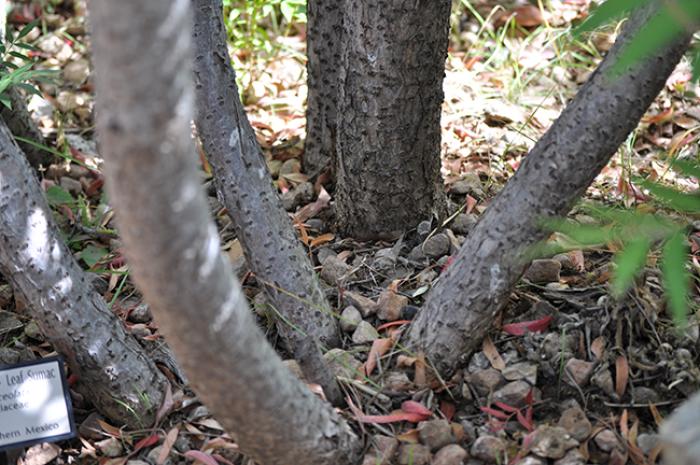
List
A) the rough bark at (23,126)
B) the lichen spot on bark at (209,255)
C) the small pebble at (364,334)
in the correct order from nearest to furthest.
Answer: the lichen spot on bark at (209,255) < the small pebble at (364,334) < the rough bark at (23,126)

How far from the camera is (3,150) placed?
62.1 inches

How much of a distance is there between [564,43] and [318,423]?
1928 millimetres

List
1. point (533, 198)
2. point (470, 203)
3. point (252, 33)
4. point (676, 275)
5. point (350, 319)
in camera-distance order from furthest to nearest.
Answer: point (252, 33)
point (470, 203)
point (350, 319)
point (533, 198)
point (676, 275)

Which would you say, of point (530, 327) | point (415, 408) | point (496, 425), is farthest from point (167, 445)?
point (530, 327)

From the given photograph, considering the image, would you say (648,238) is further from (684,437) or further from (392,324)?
A: (392,324)

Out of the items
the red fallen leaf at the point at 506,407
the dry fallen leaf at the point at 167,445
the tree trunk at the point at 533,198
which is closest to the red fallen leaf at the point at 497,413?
the red fallen leaf at the point at 506,407

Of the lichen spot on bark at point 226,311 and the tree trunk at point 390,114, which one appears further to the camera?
the tree trunk at point 390,114

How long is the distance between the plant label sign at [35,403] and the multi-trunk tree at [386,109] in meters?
0.75

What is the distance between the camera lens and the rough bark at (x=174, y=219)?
0.99 metres

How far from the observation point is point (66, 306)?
5.44 ft

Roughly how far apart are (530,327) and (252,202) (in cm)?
59

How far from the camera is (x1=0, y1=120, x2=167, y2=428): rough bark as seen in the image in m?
1.59

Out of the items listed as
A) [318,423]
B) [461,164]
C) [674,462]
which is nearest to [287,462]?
[318,423]

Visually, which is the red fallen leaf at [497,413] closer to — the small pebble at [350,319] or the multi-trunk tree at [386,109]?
the small pebble at [350,319]
